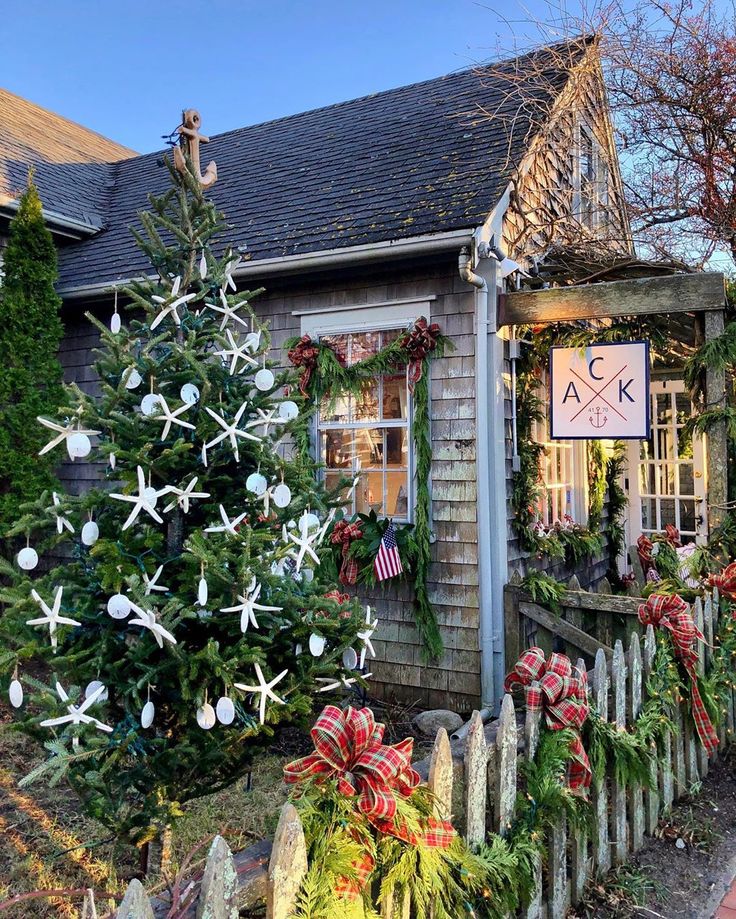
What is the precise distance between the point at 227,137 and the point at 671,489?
8.08 meters

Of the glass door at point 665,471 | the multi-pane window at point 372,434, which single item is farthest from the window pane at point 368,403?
the glass door at point 665,471

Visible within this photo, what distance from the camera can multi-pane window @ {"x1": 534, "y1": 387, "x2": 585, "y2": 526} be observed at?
255 inches

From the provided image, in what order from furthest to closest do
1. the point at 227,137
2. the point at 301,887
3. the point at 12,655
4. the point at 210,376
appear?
the point at 227,137
the point at 210,376
the point at 12,655
the point at 301,887

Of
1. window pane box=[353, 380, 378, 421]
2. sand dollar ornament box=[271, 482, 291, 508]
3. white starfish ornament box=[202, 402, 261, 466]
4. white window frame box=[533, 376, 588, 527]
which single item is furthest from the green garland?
sand dollar ornament box=[271, 482, 291, 508]

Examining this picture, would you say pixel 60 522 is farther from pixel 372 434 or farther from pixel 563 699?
pixel 372 434

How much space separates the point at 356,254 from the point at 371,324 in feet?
1.96

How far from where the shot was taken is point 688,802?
365cm

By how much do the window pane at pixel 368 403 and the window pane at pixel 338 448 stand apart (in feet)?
0.64

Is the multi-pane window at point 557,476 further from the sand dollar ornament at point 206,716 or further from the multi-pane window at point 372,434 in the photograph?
the sand dollar ornament at point 206,716

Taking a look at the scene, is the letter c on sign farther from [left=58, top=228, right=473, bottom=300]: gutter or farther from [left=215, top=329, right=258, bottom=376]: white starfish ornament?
[left=215, top=329, right=258, bottom=376]: white starfish ornament

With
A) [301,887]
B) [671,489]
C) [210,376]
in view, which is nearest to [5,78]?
[210,376]

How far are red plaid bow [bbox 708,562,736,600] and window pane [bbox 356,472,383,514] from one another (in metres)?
2.63

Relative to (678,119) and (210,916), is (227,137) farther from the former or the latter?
(210,916)

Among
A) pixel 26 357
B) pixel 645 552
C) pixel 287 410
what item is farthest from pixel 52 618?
pixel 645 552
